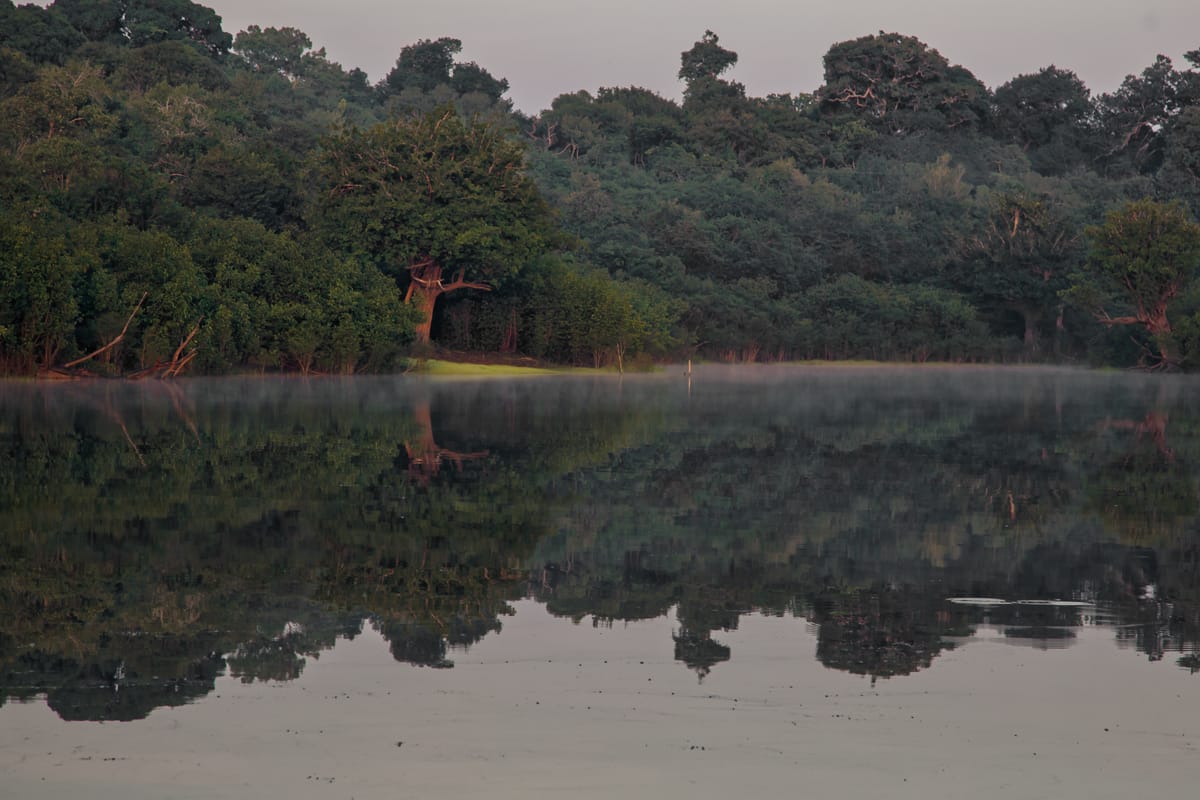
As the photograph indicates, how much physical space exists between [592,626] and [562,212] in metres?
67.9

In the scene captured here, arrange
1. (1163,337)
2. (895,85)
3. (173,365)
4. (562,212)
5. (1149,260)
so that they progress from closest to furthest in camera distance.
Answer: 1. (173,365)
2. (1163,337)
3. (1149,260)
4. (562,212)
5. (895,85)

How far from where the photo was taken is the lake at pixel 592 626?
13.3 feet

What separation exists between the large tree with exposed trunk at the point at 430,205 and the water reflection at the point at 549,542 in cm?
3038

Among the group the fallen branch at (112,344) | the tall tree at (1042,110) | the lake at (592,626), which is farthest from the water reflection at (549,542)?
the tall tree at (1042,110)

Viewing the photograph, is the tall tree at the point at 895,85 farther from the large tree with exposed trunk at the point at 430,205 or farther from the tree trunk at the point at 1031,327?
the large tree with exposed trunk at the point at 430,205

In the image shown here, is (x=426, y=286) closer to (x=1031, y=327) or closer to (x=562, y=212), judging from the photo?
(x=562, y=212)

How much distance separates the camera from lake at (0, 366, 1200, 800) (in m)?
4.04

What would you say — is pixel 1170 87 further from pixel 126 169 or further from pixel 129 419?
pixel 129 419

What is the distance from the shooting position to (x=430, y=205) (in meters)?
48.3

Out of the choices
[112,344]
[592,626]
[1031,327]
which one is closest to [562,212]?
[1031,327]

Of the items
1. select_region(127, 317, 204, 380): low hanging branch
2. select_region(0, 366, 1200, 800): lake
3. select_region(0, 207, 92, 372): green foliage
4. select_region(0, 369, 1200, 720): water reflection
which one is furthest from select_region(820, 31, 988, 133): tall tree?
select_region(0, 366, 1200, 800): lake

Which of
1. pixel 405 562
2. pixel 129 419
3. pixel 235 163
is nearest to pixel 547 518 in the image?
pixel 405 562

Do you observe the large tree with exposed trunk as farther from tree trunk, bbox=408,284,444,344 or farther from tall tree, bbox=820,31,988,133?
tall tree, bbox=820,31,988,133

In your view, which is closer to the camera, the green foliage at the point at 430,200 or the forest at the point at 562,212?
the forest at the point at 562,212
